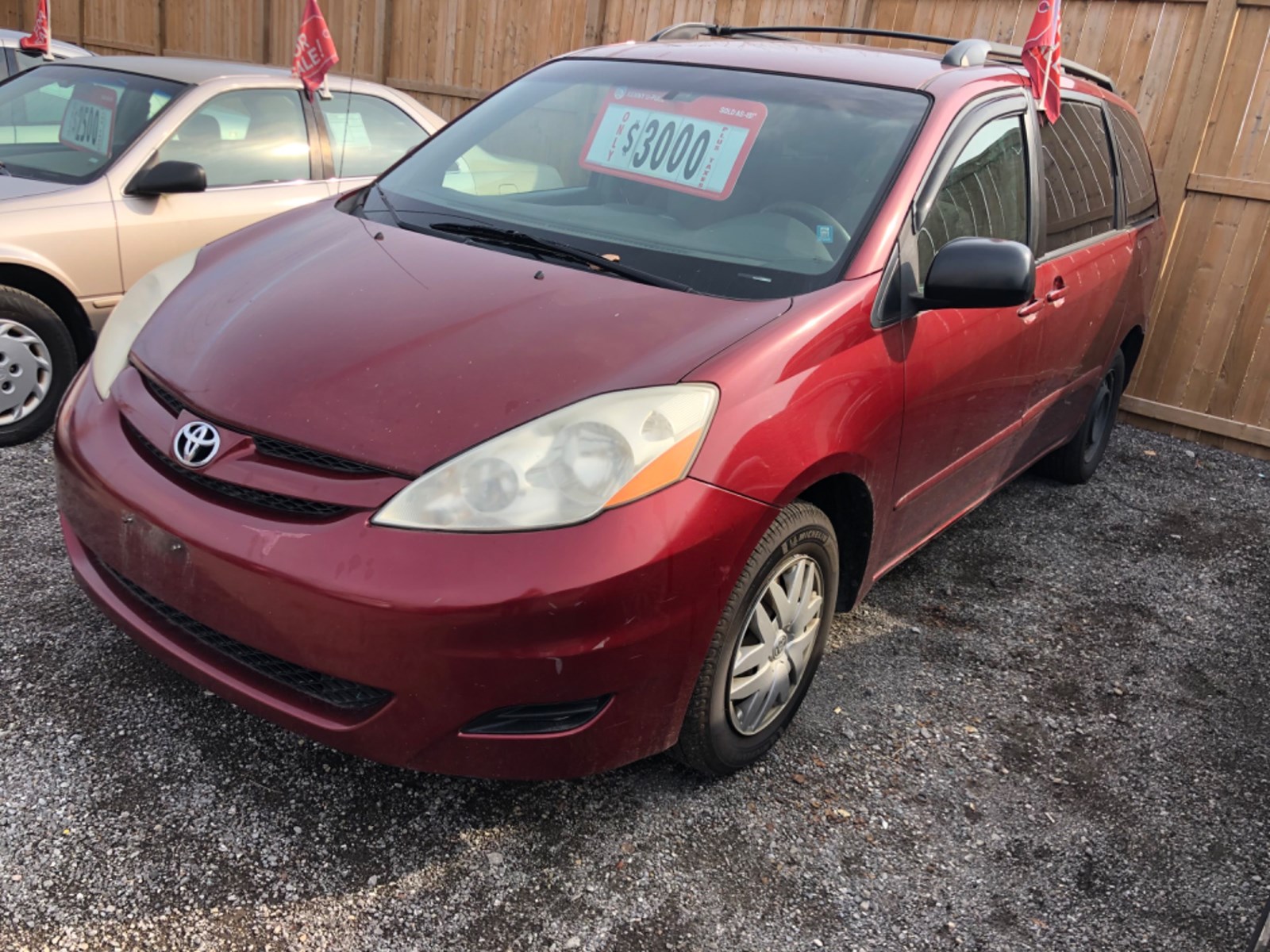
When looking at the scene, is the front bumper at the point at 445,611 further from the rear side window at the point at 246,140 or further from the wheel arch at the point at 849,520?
the rear side window at the point at 246,140

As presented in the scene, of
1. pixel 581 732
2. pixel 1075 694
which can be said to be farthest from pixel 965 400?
pixel 581 732

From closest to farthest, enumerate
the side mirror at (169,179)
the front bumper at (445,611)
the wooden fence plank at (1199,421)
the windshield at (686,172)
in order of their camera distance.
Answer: the front bumper at (445,611)
the windshield at (686,172)
the side mirror at (169,179)
the wooden fence plank at (1199,421)

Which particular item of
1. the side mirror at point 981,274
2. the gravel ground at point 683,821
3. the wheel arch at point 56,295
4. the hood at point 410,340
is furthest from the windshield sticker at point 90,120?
the side mirror at point 981,274

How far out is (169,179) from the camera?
4492 millimetres

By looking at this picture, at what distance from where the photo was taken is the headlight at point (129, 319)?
2703 millimetres

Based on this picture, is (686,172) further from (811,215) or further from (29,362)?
(29,362)

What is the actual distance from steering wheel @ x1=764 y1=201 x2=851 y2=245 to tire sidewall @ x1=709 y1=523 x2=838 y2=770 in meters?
0.79

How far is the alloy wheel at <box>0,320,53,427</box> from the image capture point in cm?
423

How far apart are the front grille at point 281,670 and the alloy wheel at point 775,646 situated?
85cm

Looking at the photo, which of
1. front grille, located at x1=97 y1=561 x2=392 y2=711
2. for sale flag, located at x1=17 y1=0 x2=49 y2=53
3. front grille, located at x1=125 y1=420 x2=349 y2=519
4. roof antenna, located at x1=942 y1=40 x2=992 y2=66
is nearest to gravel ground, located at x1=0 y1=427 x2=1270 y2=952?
front grille, located at x1=97 y1=561 x2=392 y2=711

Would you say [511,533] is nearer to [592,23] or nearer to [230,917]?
[230,917]

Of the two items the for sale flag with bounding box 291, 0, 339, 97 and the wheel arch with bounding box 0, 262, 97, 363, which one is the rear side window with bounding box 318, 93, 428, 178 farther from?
the wheel arch with bounding box 0, 262, 97, 363

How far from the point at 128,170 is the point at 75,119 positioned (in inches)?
24.6

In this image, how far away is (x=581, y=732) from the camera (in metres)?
2.24
